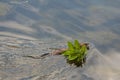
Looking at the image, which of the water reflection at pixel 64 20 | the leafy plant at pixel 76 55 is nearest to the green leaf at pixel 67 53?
the leafy plant at pixel 76 55

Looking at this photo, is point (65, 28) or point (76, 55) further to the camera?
point (65, 28)

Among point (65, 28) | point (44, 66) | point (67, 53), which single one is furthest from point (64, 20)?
point (44, 66)

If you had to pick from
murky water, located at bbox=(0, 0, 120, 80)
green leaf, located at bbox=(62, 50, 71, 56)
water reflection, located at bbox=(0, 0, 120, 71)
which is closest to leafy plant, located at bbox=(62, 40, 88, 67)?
green leaf, located at bbox=(62, 50, 71, 56)

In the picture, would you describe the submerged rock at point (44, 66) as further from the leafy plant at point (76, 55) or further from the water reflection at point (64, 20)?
the water reflection at point (64, 20)

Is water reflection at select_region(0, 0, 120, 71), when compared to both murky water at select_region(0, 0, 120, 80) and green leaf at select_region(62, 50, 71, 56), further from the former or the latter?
green leaf at select_region(62, 50, 71, 56)

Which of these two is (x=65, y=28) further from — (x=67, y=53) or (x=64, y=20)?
(x=67, y=53)

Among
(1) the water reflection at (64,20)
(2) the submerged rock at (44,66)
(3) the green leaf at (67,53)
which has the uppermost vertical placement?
(1) the water reflection at (64,20)

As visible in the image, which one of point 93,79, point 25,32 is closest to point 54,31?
point 25,32

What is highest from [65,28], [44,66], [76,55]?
[65,28]
